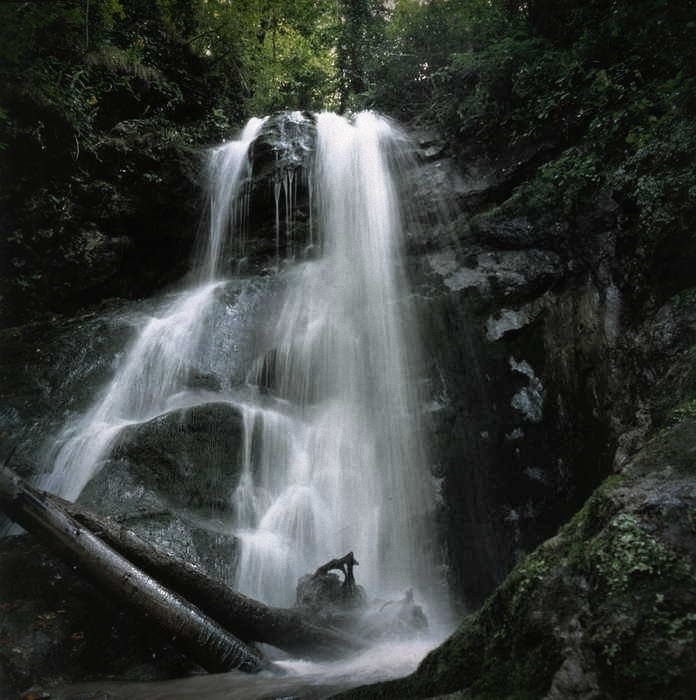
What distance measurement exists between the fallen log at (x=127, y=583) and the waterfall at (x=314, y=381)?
1485 millimetres

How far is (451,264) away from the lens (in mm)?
10172

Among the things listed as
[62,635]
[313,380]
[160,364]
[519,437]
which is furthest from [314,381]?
[62,635]

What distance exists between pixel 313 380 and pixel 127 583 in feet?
16.4

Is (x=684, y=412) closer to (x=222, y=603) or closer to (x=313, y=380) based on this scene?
(x=222, y=603)

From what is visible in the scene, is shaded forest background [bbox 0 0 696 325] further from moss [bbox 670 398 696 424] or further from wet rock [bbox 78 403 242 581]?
wet rock [bbox 78 403 242 581]

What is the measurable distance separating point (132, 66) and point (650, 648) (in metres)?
16.1

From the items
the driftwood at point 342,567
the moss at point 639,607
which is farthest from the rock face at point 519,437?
the driftwood at point 342,567

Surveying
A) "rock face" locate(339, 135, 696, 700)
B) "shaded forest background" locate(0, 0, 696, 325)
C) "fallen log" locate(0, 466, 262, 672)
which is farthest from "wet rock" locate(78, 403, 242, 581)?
"shaded forest background" locate(0, 0, 696, 325)

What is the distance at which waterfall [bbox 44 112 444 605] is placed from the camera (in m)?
7.05

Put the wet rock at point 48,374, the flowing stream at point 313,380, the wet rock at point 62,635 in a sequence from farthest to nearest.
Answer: the wet rock at point 48,374, the flowing stream at point 313,380, the wet rock at point 62,635

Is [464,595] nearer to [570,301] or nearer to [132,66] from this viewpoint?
[570,301]

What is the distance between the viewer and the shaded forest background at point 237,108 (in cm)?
766

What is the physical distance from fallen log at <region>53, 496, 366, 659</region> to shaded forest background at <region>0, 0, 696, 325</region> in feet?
20.4

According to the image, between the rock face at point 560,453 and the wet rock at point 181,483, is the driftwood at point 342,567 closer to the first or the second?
the wet rock at point 181,483
